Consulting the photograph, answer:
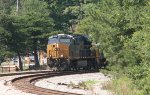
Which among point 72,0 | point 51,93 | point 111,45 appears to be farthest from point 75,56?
point 72,0

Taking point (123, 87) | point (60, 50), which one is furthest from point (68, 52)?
point (123, 87)

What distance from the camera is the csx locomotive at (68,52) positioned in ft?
134

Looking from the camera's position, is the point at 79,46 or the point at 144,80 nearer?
the point at 144,80

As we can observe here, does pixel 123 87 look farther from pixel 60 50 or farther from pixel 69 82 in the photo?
pixel 60 50

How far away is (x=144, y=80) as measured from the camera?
52.9 feet

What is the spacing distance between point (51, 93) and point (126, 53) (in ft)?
12.3

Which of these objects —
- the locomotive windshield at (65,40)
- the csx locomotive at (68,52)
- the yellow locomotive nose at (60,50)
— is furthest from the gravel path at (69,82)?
the locomotive windshield at (65,40)

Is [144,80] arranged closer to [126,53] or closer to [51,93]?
[126,53]

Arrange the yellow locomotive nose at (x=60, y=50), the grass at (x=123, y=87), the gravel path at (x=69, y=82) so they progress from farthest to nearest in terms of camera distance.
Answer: the yellow locomotive nose at (x=60, y=50) < the gravel path at (x=69, y=82) < the grass at (x=123, y=87)

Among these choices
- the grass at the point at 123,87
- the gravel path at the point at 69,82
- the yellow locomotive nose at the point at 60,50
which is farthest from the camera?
the yellow locomotive nose at the point at 60,50

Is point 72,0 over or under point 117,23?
Result: over

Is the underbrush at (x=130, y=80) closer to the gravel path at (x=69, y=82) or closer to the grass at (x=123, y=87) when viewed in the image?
the grass at (x=123, y=87)

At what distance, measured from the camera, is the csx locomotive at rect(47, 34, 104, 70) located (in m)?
40.9

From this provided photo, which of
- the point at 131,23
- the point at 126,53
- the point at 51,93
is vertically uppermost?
the point at 131,23
